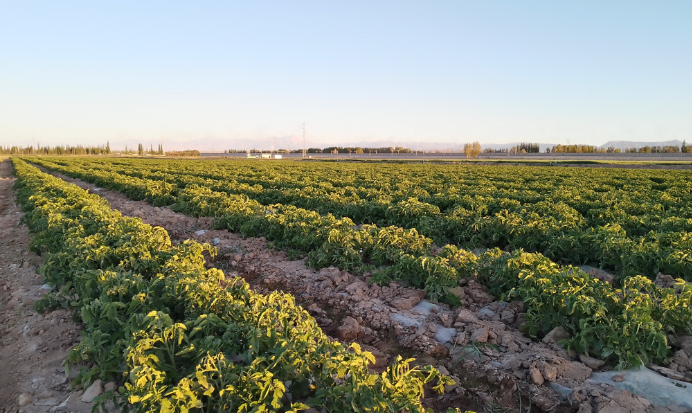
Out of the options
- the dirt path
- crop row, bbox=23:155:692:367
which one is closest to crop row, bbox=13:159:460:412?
the dirt path

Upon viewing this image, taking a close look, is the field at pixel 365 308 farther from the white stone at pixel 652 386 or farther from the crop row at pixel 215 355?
the white stone at pixel 652 386

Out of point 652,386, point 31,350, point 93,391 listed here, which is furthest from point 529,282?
point 31,350

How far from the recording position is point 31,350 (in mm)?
4758

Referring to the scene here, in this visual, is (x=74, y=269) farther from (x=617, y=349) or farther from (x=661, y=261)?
(x=661, y=261)

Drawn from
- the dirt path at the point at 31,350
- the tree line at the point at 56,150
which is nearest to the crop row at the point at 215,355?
the dirt path at the point at 31,350

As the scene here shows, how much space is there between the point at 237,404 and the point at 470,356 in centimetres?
279

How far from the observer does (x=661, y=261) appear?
261 inches

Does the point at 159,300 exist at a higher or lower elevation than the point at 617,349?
higher

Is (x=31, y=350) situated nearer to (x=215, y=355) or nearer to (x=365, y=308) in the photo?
(x=215, y=355)

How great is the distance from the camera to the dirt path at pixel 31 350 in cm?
383

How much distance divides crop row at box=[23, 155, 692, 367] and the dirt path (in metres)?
4.16

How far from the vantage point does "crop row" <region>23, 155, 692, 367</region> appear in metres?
4.36

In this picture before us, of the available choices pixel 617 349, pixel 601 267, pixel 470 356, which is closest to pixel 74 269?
pixel 470 356

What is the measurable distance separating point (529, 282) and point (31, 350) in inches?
251
